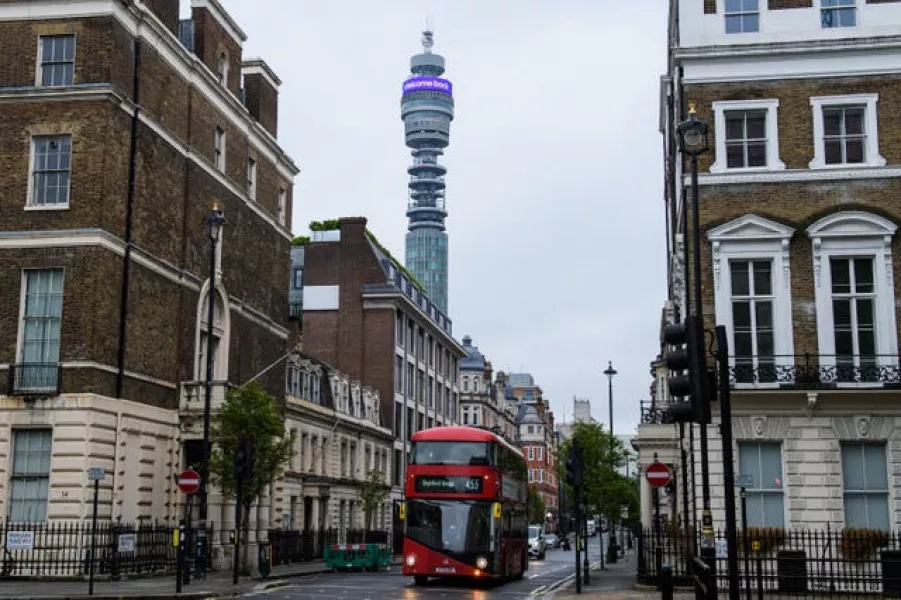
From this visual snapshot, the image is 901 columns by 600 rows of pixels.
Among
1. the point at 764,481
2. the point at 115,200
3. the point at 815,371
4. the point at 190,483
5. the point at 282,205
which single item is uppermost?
the point at 282,205

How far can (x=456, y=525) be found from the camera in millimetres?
31156

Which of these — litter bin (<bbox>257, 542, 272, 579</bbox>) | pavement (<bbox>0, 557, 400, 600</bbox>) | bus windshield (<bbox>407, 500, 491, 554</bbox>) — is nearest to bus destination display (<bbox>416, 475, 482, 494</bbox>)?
bus windshield (<bbox>407, 500, 491, 554</bbox>)

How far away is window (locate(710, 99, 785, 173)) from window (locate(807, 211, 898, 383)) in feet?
7.92

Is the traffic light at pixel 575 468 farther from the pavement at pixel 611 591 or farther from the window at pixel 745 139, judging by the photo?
the window at pixel 745 139

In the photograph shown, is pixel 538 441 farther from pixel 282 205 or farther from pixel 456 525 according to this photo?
pixel 456 525

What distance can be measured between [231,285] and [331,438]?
18.5m

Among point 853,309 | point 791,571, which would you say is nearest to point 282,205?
point 853,309

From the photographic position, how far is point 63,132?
34688 millimetres

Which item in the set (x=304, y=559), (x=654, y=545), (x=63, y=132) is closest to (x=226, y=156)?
(x=63, y=132)

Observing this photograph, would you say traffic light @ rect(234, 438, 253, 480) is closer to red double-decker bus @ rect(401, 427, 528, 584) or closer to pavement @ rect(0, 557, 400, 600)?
pavement @ rect(0, 557, 400, 600)

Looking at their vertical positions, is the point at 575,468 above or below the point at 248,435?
below

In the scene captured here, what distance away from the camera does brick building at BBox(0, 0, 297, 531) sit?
33.5 metres

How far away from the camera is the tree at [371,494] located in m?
63.3

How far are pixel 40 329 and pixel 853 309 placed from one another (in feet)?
77.3
